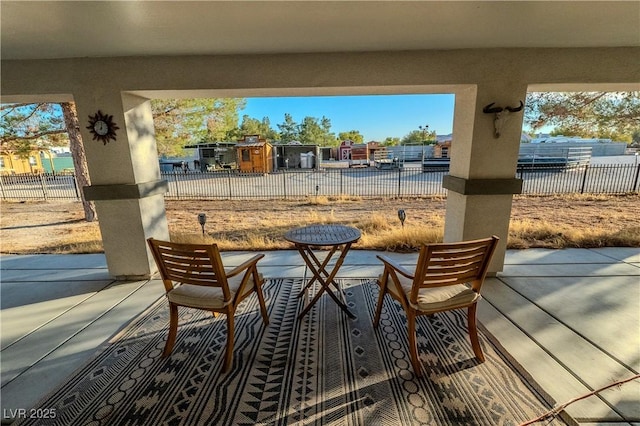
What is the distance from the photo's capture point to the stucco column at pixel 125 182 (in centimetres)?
267

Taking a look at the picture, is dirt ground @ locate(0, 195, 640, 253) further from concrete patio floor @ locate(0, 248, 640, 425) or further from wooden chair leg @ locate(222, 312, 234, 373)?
wooden chair leg @ locate(222, 312, 234, 373)

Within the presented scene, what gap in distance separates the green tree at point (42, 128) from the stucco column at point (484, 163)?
6.73 metres

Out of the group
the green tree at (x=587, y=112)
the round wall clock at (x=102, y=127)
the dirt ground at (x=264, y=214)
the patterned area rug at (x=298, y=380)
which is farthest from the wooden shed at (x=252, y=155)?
the patterned area rug at (x=298, y=380)

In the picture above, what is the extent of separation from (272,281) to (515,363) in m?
2.15

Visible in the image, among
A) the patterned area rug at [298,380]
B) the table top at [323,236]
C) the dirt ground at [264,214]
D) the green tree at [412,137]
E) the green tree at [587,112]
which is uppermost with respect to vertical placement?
the green tree at [412,137]

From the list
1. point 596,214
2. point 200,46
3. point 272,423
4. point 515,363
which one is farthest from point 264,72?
point 596,214

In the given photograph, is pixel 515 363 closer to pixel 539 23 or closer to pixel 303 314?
pixel 303 314

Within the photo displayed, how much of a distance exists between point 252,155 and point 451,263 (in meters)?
17.6

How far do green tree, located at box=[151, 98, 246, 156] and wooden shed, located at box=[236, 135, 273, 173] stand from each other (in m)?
10.5

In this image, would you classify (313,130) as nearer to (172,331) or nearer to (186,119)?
(186,119)

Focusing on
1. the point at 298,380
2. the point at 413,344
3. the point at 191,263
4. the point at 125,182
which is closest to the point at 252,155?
the point at 125,182

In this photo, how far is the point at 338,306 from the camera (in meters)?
2.45

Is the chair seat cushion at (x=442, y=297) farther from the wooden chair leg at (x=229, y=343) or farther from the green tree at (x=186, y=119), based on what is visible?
the green tree at (x=186, y=119)

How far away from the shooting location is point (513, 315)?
227 centimetres
